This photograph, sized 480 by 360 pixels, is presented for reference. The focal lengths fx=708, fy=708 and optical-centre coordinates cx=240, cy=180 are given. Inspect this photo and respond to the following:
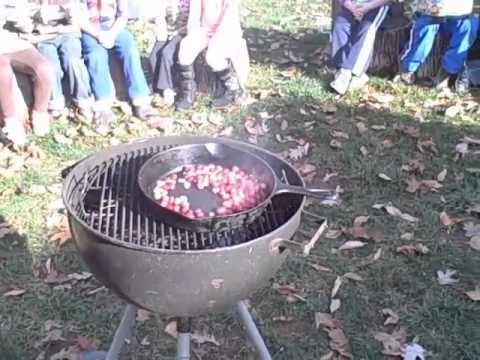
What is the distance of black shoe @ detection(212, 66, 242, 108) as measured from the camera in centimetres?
559

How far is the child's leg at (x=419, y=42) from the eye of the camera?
5746mm

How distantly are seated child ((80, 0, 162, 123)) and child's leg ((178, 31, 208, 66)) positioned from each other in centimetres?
34

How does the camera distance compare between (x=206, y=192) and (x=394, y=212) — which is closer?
(x=206, y=192)

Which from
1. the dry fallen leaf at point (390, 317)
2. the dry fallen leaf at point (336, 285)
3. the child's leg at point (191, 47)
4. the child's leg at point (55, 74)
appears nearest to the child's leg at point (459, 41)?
the child's leg at point (191, 47)

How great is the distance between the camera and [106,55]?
5355mm

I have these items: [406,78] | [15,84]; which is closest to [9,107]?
[15,84]

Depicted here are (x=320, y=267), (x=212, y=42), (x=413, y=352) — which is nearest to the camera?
(x=413, y=352)

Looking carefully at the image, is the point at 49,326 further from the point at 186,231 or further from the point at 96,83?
the point at 96,83

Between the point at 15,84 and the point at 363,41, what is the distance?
2775 millimetres

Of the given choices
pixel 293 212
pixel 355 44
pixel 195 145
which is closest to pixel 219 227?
pixel 293 212

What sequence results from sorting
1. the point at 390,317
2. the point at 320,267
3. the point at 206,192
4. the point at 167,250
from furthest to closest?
the point at 320,267
the point at 390,317
the point at 206,192
the point at 167,250

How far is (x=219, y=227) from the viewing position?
228 centimetres

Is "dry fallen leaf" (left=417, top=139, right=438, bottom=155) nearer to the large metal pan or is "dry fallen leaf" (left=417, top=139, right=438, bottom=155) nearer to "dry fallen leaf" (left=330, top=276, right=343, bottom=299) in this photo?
"dry fallen leaf" (left=330, top=276, right=343, bottom=299)

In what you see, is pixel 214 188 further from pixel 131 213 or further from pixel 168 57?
pixel 168 57
